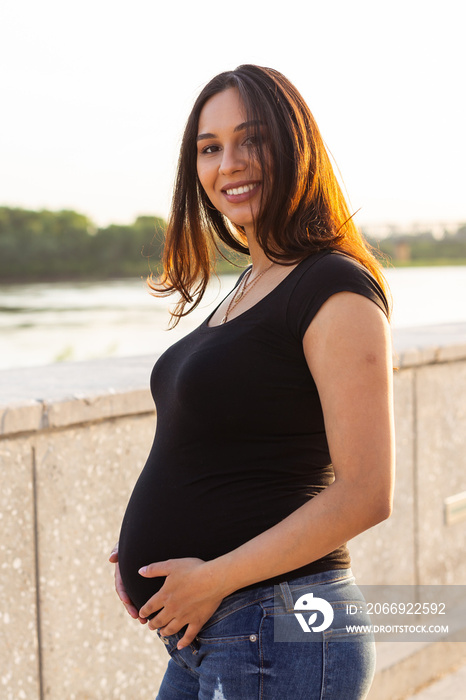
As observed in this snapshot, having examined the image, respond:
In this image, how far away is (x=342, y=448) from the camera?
1394 millimetres

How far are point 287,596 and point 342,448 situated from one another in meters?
0.32

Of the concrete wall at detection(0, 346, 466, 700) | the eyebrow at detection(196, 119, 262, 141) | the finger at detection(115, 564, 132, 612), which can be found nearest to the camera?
the eyebrow at detection(196, 119, 262, 141)

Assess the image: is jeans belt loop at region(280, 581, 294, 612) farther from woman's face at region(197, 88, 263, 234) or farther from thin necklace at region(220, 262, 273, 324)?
woman's face at region(197, 88, 263, 234)

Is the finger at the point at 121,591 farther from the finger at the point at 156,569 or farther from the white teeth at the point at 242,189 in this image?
the white teeth at the point at 242,189

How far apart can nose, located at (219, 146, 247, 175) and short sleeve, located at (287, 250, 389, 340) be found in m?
0.33

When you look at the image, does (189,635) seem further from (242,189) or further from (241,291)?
(242,189)

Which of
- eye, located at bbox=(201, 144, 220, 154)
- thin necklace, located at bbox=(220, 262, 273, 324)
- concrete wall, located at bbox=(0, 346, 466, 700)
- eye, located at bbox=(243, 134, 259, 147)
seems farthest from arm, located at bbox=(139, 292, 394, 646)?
concrete wall, located at bbox=(0, 346, 466, 700)

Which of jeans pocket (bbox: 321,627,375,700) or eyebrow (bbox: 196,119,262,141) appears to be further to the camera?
eyebrow (bbox: 196,119,262,141)

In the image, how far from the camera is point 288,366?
4.86 ft

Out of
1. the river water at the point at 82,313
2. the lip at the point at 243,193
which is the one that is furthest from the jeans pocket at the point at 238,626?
the river water at the point at 82,313

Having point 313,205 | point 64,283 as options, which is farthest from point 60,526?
point 64,283

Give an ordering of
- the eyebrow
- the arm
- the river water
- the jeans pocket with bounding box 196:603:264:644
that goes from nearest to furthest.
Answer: the arm, the jeans pocket with bounding box 196:603:264:644, the eyebrow, the river water

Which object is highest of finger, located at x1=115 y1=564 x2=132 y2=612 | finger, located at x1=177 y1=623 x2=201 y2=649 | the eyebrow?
the eyebrow

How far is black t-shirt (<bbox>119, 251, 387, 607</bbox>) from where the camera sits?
57.9 inches
